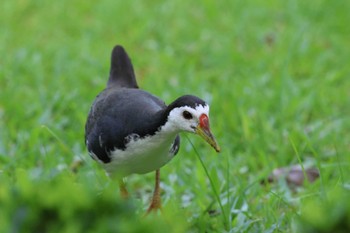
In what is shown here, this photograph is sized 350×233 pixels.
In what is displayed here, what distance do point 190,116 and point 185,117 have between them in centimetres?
3

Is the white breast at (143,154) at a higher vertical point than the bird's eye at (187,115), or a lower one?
lower

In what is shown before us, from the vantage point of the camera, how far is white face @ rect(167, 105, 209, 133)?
11.3ft

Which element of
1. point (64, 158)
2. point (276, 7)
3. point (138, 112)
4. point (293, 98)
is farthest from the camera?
point (276, 7)

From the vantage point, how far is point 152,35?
7484 mm

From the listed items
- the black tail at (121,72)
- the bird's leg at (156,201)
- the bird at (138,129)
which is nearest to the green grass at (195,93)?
the bird's leg at (156,201)

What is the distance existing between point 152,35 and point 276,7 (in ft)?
5.27

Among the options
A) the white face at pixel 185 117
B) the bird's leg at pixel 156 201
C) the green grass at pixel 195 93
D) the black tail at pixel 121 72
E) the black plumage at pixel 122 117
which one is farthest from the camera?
the black tail at pixel 121 72

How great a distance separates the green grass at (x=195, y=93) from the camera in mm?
2863

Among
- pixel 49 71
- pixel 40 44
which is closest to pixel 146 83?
pixel 49 71

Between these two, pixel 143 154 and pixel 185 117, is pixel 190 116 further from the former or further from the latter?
pixel 143 154

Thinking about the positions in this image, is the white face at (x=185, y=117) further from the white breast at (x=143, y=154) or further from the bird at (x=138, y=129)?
the white breast at (x=143, y=154)

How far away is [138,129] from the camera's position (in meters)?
3.60

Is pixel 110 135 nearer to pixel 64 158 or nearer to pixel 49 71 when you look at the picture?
pixel 64 158

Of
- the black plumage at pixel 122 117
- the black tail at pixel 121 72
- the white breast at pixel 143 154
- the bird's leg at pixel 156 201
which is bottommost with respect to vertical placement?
the bird's leg at pixel 156 201
